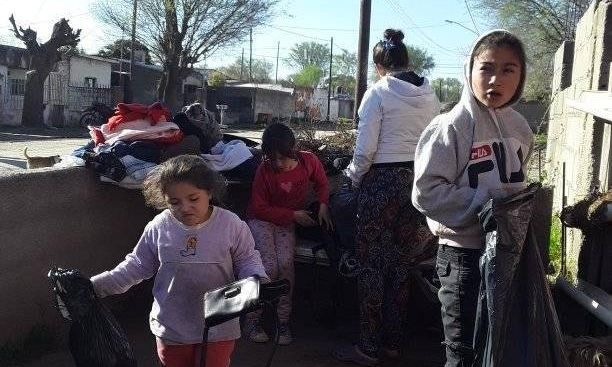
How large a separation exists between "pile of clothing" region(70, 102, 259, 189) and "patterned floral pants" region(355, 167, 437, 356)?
99 centimetres

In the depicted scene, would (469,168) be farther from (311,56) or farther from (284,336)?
(311,56)

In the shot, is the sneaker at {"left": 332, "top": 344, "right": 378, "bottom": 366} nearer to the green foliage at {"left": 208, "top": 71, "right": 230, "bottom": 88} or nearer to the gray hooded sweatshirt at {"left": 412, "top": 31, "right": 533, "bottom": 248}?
the gray hooded sweatshirt at {"left": 412, "top": 31, "right": 533, "bottom": 248}

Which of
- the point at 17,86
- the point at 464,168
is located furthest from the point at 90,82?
the point at 464,168

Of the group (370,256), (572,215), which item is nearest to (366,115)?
(370,256)

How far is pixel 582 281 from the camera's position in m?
3.79

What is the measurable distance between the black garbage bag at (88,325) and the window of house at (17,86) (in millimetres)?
31689

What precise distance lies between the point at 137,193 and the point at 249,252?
1950 mm

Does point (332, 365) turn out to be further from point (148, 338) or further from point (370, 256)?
point (148, 338)

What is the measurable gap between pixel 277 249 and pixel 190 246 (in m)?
1.55

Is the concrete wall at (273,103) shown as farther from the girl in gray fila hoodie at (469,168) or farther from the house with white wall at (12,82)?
the girl in gray fila hoodie at (469,168)

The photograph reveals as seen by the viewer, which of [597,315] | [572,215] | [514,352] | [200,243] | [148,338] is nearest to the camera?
[514,352]

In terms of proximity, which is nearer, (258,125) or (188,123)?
(188,123)

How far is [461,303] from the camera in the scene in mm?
2561

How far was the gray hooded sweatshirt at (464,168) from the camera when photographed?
2518 millimetres
